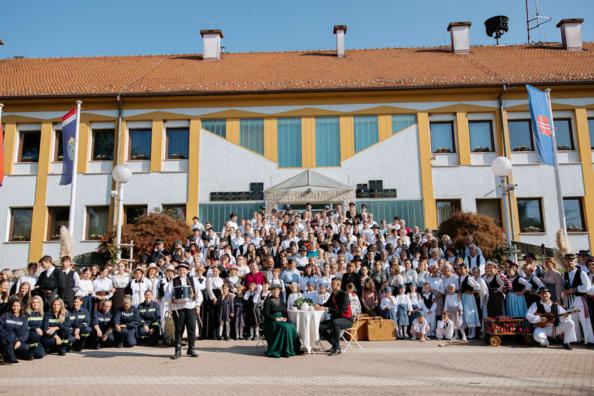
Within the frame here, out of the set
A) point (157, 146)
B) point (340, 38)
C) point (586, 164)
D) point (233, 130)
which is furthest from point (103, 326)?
point (586, 164)

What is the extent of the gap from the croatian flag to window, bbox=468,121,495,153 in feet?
58.5

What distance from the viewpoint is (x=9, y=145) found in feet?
77.8

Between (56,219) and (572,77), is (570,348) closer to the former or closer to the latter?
(572,77)

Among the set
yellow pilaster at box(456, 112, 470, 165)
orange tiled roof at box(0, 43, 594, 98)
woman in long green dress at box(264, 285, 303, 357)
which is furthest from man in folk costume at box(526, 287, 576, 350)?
orange tiled roof at box(0, 43, 594, 98)

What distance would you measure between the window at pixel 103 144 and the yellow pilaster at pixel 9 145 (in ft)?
13.0

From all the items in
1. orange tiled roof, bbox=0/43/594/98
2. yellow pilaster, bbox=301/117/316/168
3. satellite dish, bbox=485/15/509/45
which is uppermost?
satellite dish, bbox=485/15/509/45

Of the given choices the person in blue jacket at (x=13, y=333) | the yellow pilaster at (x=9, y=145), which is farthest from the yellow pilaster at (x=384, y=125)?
the yellow pilaster at (x=9, y=145)

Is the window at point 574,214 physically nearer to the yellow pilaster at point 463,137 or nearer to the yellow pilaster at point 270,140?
the yellow pilaster at point 463,137

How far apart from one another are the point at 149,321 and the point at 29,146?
55.9 ft

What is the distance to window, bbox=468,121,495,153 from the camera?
23.2 meters

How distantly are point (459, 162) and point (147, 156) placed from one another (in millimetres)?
15523

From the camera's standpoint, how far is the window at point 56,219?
2314cm

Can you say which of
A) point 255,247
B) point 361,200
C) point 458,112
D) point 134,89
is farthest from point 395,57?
point 255,247

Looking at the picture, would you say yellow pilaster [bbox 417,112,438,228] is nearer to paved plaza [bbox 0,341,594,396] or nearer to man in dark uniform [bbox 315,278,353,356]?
paved plaza [bbox 0,341,594,396]
